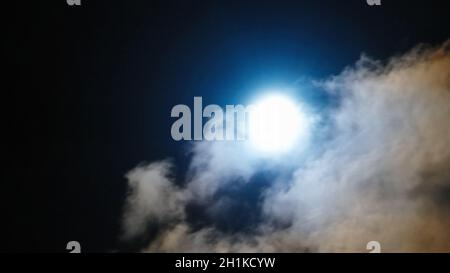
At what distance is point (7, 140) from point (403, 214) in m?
2.42

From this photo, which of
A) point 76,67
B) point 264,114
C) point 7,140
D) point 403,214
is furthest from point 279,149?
point 7,140

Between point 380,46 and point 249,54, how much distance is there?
0.81 meters

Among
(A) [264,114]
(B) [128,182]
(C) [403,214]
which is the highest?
(A) [264,114]

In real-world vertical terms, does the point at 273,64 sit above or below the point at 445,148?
above

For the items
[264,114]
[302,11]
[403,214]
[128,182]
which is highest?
[302,11]

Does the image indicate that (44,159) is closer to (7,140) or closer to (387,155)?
(7,140)

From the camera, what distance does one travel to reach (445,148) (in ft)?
8.70

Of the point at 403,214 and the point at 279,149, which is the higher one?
the point at 279,149

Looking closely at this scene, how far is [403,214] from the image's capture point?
262 centimetres

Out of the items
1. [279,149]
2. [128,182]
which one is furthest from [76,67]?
[279,149]

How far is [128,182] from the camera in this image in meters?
2.65

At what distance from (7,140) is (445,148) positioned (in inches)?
104

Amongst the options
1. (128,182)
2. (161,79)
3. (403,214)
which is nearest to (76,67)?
(161,79)

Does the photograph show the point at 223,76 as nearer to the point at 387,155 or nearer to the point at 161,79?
the point at 161,79
